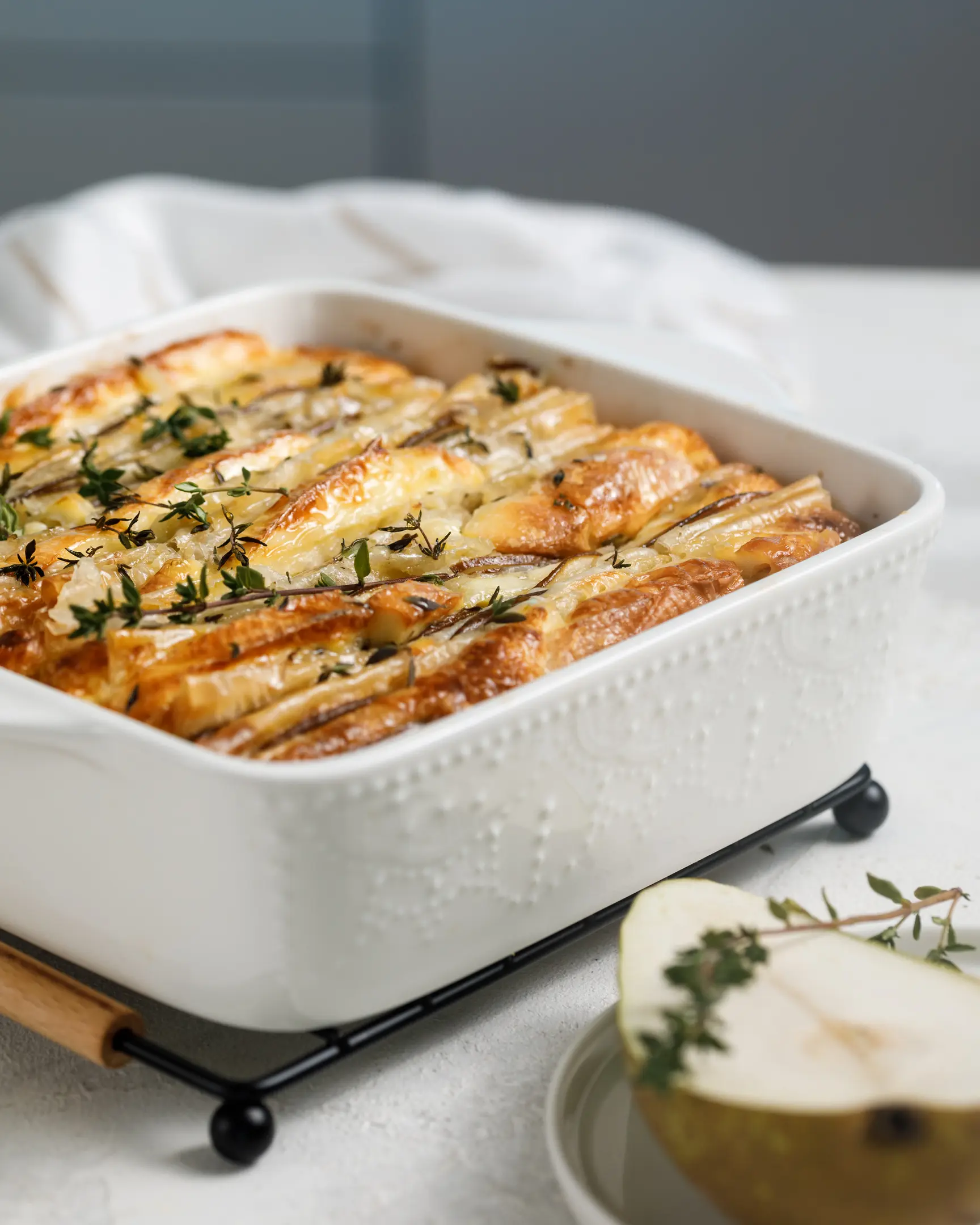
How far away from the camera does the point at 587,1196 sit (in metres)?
1.45

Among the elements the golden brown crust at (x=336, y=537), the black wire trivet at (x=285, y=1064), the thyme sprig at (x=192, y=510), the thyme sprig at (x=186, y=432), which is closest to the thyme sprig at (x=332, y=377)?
the golden brown crust at (x=336, y=537)

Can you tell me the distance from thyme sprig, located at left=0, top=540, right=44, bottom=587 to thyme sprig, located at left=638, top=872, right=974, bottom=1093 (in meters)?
0.92

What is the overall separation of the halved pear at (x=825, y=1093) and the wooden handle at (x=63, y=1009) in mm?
518

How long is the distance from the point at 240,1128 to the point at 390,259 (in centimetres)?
257

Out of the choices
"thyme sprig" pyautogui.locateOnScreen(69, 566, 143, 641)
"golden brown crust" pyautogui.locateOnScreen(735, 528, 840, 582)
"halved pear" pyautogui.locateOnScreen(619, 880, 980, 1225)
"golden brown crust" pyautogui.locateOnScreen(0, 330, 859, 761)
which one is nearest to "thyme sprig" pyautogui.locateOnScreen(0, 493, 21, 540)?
"golden brown crust" pyautogui.locateOnScreen(0, 330, 859, 761)

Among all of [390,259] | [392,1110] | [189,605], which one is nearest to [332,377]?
[189,605]

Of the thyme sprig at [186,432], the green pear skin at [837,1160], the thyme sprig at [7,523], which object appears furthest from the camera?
the thyme sprig at [186,432]

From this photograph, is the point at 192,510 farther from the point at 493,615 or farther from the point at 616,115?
the point at 616,115

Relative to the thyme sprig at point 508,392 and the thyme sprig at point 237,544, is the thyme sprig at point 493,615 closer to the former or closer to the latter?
the thyme sprig at point 237,544

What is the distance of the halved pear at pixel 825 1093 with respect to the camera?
1362 millimetres

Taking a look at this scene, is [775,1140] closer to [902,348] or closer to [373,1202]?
[373,1202]

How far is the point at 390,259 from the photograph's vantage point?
12.5ft

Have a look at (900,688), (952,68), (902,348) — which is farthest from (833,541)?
(952,68)

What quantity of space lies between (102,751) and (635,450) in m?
1.05
